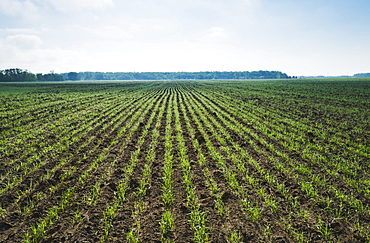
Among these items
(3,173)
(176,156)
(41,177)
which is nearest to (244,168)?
(176,156)

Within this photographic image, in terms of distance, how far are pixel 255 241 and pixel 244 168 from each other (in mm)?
3347

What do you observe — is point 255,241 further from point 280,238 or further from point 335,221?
point 335,221

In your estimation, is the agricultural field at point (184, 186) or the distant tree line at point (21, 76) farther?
the distant tree line at point (21, 76)

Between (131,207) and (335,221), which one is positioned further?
(131,207)

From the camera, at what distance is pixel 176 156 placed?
866cm

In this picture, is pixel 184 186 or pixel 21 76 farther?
pixel 21 76

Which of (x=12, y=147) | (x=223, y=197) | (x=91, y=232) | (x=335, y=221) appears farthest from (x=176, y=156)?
(x=12, y=147)

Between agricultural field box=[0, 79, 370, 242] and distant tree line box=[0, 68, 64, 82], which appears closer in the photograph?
agricultural field box=[0, 79, 370, 242]

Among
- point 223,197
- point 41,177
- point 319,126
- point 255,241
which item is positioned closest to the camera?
point 255,241

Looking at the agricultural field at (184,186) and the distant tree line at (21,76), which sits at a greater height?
the distant tree line at (21,76)

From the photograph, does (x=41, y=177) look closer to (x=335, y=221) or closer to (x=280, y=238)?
(x=280, y=238)

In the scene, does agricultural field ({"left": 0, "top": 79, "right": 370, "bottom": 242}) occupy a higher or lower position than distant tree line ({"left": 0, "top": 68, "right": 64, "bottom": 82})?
lower

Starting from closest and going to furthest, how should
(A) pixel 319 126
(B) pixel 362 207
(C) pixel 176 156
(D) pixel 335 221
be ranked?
(D) pixel 335 221, (B) pixel 362 207, (C) pixel 176 156, (A) pixel 319 126

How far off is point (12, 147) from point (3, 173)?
2.89 m
